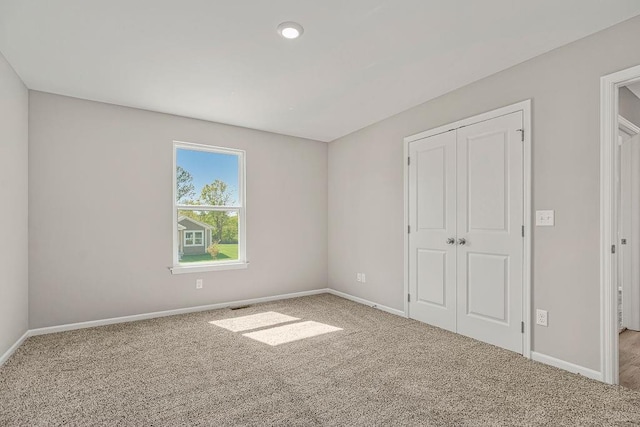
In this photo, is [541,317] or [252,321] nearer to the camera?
[541,317]

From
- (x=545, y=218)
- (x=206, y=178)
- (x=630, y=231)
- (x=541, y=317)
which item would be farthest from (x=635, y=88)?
(x=206, y=178)

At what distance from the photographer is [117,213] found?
3801mm

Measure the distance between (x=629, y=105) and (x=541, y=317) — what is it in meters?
2.24

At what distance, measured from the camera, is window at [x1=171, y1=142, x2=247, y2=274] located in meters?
4.26

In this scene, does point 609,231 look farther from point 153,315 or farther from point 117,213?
point 117,213

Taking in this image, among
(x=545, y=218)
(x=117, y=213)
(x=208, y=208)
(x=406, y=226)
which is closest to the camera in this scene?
(x=545, y=218)

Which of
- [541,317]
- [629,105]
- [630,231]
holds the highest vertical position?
[629,105]

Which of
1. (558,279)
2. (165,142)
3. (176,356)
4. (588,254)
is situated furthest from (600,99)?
(165,142)

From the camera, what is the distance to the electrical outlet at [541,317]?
2673 millimetres

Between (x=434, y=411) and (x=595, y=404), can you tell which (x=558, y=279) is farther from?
(x=434, y=411)

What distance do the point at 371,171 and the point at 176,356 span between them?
3133 mm

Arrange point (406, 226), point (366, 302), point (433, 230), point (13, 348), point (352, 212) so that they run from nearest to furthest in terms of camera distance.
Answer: point (13, 348) → point (433, 230) → point (406, 226) → point (366, 302) → point (352, 212)

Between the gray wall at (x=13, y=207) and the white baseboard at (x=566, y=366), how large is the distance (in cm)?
433

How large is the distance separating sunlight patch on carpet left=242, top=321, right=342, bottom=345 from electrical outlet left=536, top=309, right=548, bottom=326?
1.81 meters
